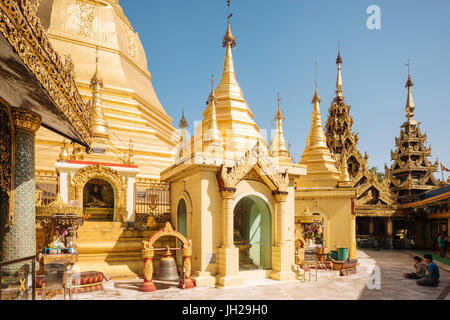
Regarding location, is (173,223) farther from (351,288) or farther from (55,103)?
(55,103)

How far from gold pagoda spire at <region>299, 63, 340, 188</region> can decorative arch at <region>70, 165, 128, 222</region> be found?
9366 mm

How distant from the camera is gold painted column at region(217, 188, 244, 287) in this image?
37.7 ft

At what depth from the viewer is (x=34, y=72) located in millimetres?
4617

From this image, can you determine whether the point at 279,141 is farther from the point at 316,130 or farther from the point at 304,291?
the point at 304,291

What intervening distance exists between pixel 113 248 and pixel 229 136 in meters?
6.30

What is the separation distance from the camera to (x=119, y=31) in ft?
82.4

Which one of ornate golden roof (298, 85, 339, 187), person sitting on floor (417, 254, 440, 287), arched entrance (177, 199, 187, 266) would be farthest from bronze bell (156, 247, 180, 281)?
ornate golden roof (298, 85, 339, 187)

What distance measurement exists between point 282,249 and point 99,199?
7.79 metres

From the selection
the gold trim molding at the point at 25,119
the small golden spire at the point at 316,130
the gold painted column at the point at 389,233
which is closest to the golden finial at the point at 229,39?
the small golden spire at the point at 316,130

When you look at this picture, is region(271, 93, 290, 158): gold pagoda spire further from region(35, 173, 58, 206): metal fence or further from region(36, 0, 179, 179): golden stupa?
region(35, 173, 58, 206): metal fence

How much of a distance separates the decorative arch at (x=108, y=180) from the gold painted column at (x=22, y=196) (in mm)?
7739

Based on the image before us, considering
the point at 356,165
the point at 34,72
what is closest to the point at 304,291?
the point at 34,72
